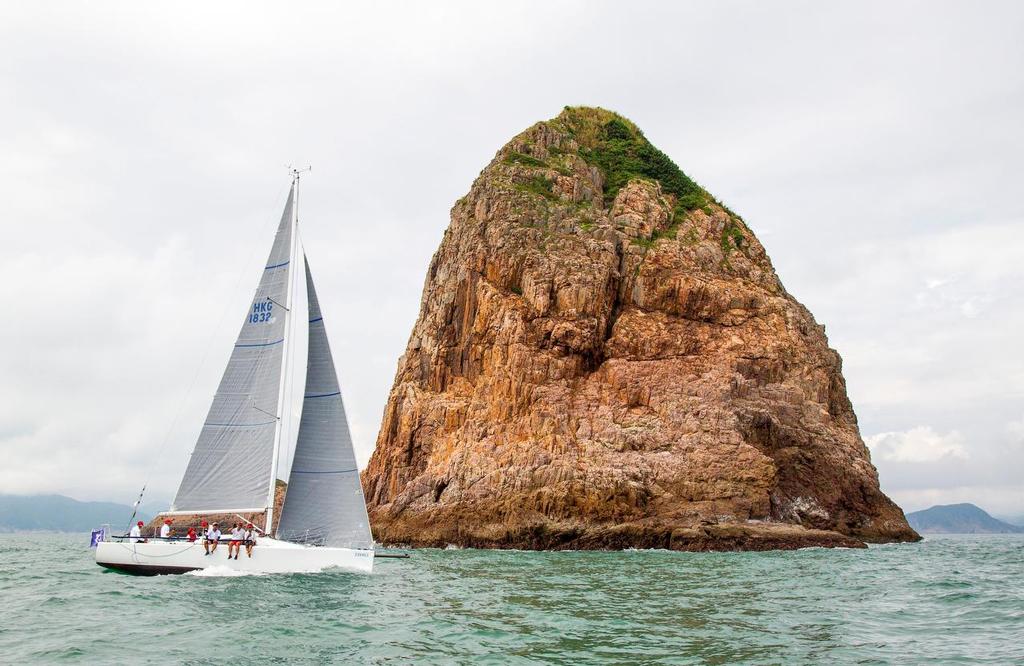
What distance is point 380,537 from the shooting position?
160 feet

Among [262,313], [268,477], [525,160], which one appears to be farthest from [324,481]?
[525,160]

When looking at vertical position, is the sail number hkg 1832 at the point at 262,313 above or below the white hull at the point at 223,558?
above

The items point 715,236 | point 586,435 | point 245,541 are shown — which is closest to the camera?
point 245,541

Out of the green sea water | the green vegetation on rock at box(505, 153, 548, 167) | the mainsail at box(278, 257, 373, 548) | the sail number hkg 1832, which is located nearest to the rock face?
the green vegetation on rock at box(505, 153, 548, 167)

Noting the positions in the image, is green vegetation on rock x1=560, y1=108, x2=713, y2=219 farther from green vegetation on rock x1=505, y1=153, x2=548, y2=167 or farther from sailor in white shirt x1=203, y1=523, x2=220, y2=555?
sailor in white shirt x1=203, y1=523, x2=220, y2=555

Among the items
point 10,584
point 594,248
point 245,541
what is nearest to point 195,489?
point 245,541

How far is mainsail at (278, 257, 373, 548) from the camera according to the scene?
81.7 ft

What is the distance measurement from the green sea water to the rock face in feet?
52.1

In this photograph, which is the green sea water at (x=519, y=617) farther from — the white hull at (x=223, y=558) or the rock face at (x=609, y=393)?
the rock face at (x=609, y=393)

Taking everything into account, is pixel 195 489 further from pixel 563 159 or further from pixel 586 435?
pixel 563 159

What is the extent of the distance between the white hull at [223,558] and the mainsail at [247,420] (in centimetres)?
133

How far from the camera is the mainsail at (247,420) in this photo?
A: 2505 cm

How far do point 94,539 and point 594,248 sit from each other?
37.0m

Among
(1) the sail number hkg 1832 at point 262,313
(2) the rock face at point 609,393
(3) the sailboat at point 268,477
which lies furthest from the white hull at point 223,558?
(2) the rock face at point 609,393
